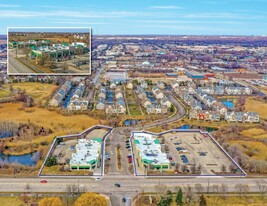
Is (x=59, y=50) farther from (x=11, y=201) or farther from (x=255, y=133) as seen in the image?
(x=255, y=133)

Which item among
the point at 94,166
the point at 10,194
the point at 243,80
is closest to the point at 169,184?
the point at 94,166

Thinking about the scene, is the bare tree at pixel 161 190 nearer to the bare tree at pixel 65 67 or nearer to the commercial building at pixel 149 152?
the commercial building at pixel 149 152

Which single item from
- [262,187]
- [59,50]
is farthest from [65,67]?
[262,187]

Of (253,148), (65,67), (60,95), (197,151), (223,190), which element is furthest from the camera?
(60,95)

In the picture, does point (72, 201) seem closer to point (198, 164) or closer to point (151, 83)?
point (198, 164)

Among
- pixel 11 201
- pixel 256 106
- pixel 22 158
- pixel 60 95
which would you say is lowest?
pixel 22 158

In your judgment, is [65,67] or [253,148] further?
[253,148]
